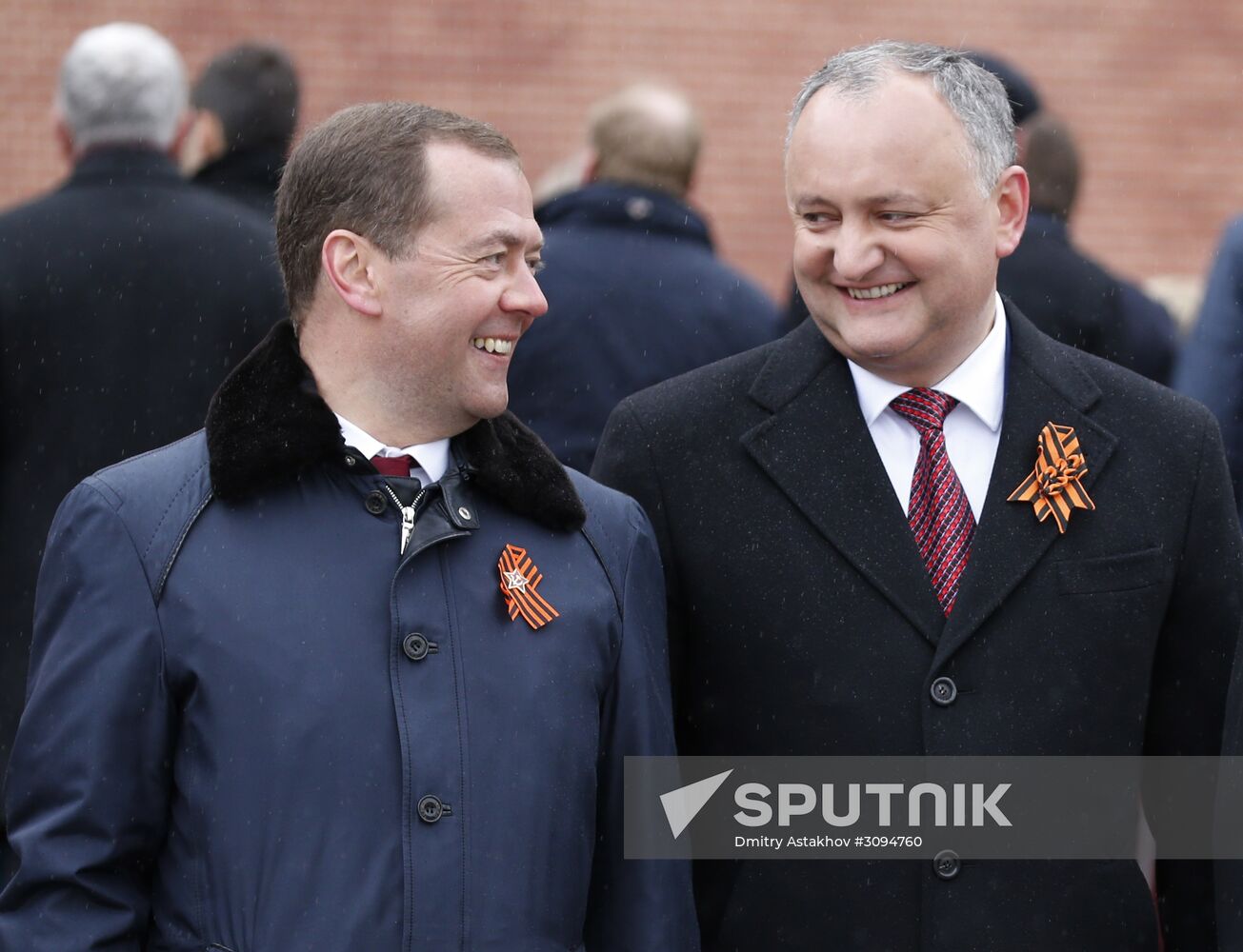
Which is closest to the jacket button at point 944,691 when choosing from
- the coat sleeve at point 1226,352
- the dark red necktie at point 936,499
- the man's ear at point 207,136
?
the dark red necktie at point 936,499

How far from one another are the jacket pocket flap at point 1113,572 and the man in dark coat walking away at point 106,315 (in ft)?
6.79

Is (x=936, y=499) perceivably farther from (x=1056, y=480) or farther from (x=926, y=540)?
(x=1056, y=480)

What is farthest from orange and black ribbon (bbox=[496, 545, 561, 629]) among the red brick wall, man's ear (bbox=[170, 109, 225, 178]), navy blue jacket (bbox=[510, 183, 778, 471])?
the red brick wall

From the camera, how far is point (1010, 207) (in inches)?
131

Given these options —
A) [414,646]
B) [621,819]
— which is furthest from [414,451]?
[621,819]

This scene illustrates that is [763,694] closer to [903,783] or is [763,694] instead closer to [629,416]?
Result: [903,783]

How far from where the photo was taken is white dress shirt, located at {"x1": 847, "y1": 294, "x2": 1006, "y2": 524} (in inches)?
130

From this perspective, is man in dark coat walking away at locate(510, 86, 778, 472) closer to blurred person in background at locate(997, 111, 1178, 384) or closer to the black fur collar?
blurred person in background at locate(997, 111, 1178, 384)

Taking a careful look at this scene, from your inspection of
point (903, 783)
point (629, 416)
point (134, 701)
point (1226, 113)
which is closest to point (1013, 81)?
point (629, 416)

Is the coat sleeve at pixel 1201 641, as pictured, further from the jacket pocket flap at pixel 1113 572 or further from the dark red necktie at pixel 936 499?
the dark red necktie at pixel 936 499

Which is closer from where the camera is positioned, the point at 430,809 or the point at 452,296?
the point at 430,809

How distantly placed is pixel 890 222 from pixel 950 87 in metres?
0.26

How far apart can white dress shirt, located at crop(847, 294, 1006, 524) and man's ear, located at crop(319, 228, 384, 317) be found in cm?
91

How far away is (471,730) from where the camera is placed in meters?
2.76
